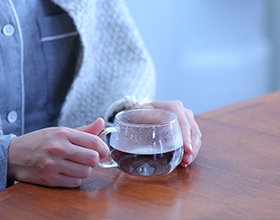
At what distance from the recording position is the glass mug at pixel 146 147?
44cm

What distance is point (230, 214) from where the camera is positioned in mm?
382

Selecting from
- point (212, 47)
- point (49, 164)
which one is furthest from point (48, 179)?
point (212, 47)

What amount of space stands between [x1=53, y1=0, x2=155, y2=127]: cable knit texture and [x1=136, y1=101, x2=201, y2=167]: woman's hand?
244 mm

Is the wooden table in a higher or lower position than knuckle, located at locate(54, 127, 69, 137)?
lower

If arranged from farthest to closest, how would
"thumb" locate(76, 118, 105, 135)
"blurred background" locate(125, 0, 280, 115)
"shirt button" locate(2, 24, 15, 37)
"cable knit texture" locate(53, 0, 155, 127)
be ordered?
"blurred background" locate(125, 0, 280, 115) < "cable knit texture" locate(53, 0, 155, 127) < "shirt button" locate(2, 24, 15, 37) < "thumb" locate(76, 118, 105, 135)

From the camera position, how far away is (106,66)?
88cm

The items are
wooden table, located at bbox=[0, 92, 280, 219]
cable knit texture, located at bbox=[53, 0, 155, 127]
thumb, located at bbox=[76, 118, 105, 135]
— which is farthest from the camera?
cable knit texture, located at bbox=[53, 0, 155, 127]

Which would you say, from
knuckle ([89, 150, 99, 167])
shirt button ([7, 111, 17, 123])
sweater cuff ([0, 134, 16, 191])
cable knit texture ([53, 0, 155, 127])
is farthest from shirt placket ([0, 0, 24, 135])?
knuckle ([89, 150, 99, 167])

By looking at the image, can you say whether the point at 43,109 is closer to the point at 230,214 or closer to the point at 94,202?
the point at 94,202

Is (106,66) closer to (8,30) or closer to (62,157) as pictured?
(8,30)

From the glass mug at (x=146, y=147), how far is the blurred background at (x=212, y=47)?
102 cm

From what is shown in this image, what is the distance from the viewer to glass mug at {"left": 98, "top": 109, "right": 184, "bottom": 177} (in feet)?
1.44

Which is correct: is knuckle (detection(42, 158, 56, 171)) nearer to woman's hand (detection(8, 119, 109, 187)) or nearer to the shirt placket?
woman's hand (detection(8, 119, 109, 187))

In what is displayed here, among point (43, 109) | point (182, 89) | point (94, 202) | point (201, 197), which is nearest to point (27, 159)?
point (94, 202)
